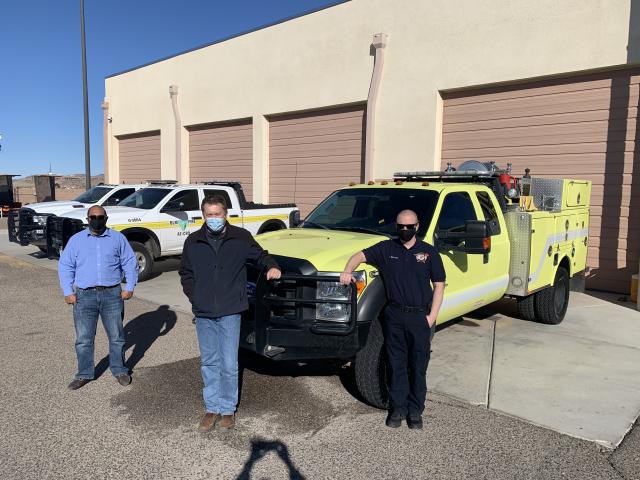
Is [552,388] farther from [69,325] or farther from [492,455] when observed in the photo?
[69,325]

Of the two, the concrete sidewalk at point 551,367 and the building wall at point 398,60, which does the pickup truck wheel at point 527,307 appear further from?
the building wall at point 398,60

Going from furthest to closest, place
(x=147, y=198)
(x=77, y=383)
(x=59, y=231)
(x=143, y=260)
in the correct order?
(x=147, y=198), (x=143, y=260), (x=59, y=231), (x=77, y=383)

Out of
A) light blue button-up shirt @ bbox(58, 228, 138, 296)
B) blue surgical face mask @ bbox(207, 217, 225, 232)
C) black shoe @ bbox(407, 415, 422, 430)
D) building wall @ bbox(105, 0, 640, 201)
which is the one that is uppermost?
building wall @ bbox(105, 0, 640, 201)

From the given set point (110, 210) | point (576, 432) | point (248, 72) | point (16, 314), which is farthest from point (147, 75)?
point (576, 432)

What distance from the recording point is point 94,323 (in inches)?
195

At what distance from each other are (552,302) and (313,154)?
344 inches

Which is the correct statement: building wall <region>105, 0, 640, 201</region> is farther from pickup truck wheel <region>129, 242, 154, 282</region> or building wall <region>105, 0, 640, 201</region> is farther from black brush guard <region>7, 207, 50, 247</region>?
black brush guard <region>7, 207, 50, 247</region>

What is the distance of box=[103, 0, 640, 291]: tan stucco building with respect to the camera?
32.2ft

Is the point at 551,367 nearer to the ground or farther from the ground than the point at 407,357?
nearer to the ground


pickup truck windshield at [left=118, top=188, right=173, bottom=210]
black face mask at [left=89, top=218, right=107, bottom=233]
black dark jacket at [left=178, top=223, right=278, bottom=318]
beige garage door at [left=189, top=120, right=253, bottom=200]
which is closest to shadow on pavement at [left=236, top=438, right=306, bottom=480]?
black dark jacket at [left=178, top=223, right=278, bottom=318]

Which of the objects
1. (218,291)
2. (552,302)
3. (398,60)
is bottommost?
(552,302)

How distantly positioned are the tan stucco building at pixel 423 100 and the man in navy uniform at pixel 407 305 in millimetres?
7397

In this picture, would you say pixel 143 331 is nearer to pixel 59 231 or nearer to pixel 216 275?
pixel 216 275

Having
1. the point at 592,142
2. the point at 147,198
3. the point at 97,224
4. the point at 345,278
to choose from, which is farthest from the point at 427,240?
the point at 147,198
